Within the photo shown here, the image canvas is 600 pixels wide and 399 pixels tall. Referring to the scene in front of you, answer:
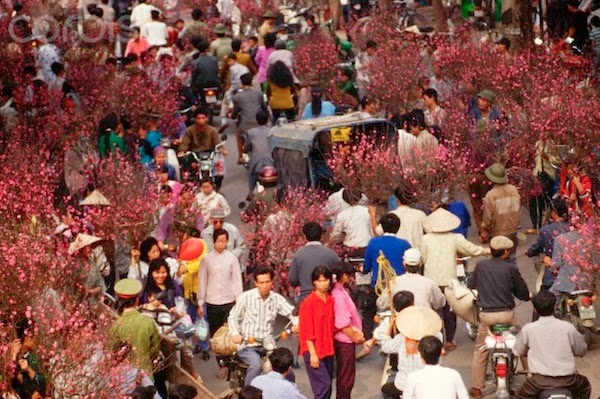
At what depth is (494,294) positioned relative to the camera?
47.5 feet

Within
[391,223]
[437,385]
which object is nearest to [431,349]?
[437,385]

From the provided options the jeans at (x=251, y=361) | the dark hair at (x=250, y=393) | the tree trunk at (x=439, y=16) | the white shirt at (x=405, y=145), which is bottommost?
the tree trunk at (x=439, y=16)

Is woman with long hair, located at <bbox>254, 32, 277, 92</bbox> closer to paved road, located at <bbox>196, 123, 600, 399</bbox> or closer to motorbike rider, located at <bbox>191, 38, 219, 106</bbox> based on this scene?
motorbike rider, located at <bbox>191, 38, 219, 106</bbox>

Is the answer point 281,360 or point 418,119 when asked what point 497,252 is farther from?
point 418,119

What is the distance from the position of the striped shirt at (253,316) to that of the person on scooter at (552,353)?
213cm

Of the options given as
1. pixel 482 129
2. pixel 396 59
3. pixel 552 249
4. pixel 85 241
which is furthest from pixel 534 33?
pixel 85 241

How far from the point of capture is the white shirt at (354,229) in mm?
16500

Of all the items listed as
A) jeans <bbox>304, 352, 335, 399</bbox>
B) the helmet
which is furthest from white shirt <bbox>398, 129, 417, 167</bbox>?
jeans <bbox>304, 352, 335, 399</bbox>

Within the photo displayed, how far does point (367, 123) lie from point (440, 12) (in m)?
10.2

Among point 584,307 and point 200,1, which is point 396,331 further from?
point 200,1

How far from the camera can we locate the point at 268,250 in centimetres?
1634

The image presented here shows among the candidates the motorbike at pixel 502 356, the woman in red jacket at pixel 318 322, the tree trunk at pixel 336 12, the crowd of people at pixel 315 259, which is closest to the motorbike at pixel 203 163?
the crowd of people at pixel 315 259

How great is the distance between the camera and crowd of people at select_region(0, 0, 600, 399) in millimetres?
13305

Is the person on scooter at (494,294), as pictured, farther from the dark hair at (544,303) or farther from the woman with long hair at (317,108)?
the woman with long hair at (317,108)
